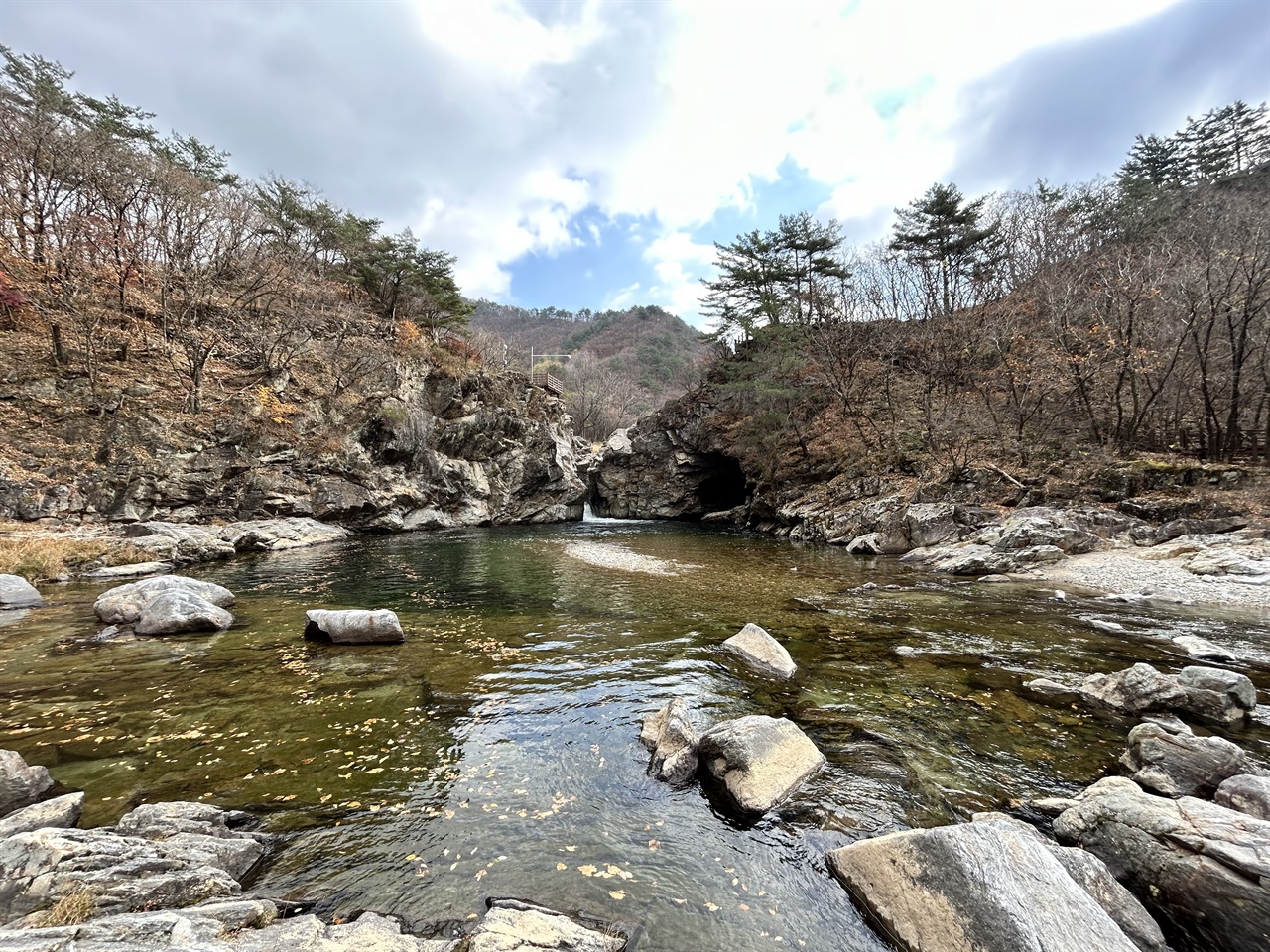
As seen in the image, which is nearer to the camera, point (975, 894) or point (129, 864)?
point (975, 894)

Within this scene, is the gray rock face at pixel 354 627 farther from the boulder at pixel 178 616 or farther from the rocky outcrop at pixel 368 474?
the rocky outcrop at pixel 368 474

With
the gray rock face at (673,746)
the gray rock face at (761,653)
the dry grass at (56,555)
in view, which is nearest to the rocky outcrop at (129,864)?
the gray rock face at (673,746)

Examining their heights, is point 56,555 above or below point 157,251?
below

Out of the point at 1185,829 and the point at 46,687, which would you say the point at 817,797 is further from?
the point at 46,687

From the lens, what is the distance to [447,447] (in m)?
37.2

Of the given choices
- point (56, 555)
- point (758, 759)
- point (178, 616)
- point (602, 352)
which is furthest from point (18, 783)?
point (602, 352)

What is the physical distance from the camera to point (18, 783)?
15.4ft

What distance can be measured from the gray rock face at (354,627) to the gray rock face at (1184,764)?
1136 centimetres

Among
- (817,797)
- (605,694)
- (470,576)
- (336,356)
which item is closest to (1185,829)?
(817,797)

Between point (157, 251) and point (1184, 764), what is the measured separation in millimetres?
40521

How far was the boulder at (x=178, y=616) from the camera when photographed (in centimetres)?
1027

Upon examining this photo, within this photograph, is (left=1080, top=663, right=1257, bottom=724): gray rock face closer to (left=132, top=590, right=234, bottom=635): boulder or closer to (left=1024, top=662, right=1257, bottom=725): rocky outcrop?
(left=1024, top=662, right=1257, bottom=725): rocky outcrop

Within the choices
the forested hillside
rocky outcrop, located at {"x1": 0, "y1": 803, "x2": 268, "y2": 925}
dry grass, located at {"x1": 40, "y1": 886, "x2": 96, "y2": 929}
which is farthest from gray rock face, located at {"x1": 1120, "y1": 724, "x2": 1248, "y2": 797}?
the forested hillside

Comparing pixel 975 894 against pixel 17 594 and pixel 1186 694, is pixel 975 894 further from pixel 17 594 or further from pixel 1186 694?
pixel 17 594
